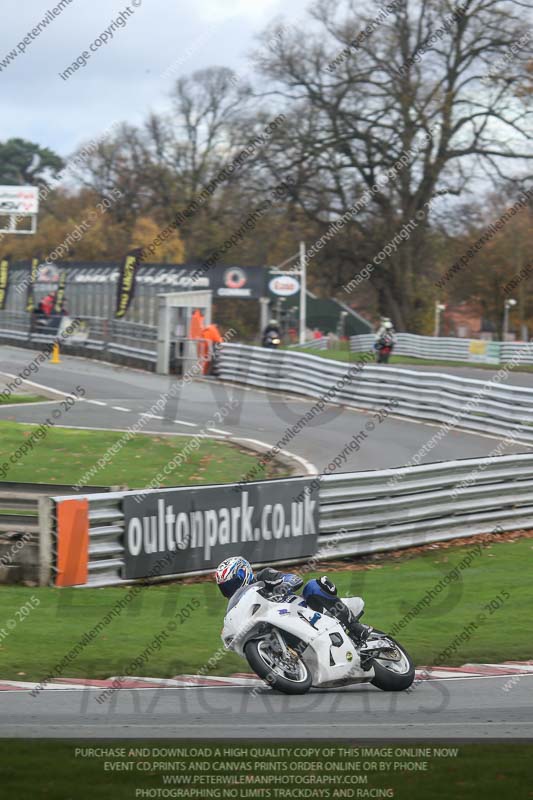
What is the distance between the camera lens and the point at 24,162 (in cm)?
10631

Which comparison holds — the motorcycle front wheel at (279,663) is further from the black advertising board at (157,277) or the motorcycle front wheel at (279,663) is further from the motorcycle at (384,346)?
the black advertising board at (157,277)

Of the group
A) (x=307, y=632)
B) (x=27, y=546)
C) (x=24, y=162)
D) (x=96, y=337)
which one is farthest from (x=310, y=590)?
(x=24, y=162)

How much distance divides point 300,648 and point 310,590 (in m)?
0.42

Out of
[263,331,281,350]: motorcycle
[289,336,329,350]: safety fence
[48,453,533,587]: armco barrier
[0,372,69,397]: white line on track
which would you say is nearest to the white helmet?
[48,453,533,587]: armco barrier

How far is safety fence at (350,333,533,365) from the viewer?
1732 inches

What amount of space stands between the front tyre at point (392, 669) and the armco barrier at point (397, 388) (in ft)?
46.6

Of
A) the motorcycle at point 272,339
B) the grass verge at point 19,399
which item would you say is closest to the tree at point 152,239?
the motorcycle at point 272,339

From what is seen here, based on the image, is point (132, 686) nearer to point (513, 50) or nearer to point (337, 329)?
point (513, 50)

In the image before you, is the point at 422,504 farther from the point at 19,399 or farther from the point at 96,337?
the point at 96,337

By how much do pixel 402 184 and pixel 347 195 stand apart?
8.33ft

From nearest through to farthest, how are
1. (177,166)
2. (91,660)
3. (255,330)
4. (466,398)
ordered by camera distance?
(91,660) < (466,398) < (255,330) < (177,166)

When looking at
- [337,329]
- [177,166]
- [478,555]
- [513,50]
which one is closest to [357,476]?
[478,555]

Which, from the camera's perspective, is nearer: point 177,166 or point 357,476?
point 357,476

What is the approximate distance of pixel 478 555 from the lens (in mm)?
13914
